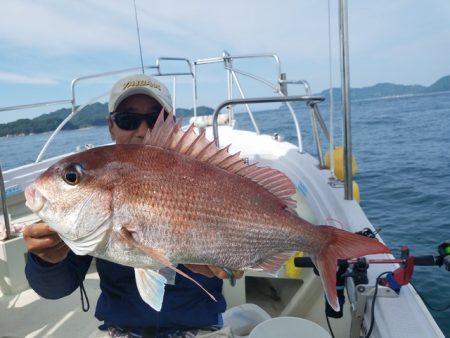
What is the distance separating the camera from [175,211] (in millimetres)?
1230

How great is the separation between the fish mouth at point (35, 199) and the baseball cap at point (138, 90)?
933 millimetres

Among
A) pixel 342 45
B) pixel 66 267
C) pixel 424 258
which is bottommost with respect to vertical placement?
pixel 424 258

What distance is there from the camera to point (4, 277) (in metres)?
3.27

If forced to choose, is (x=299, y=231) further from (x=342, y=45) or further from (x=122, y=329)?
(x=342, y=45)

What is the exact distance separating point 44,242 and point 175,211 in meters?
0.61

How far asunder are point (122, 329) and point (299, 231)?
1107 mm

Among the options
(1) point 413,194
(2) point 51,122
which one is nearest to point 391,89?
(1) point 413,194

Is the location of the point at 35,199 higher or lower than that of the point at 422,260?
higher

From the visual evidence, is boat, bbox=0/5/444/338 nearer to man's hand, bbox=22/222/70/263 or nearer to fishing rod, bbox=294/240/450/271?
fishing rod, bbox=294/240/450/271

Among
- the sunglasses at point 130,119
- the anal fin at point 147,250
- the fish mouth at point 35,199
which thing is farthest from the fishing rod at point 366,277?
the fish mouth at point 35,199

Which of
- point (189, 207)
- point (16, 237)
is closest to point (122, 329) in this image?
point (189, 207)

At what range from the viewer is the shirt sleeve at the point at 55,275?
165cm

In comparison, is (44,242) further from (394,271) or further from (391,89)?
(391,89)

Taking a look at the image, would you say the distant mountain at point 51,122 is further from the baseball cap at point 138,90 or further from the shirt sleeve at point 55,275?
the shirt sleeve at point 55,275
